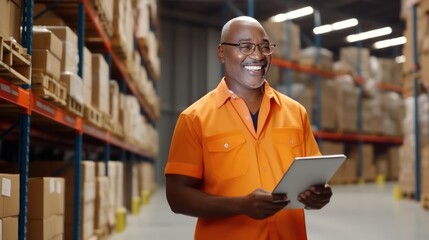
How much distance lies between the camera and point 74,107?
4656mm

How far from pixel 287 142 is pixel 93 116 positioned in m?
3.63

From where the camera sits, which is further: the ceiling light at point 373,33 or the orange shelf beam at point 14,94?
the ceiling light at point 373,33

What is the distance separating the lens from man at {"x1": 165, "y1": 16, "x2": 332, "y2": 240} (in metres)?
→ 2.12

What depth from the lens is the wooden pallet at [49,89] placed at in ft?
12.1

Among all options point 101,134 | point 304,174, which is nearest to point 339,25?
point 101,134

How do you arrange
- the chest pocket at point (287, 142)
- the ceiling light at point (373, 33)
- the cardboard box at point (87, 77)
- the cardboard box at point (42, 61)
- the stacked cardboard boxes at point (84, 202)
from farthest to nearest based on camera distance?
the ceiling light at point (373, 33) < the cardboard box at point (87, 77) < the stacked cardboard boxes at point (84, 202) < the cardboard box at point (42, 61) < the chest pocket at point (287, 142)

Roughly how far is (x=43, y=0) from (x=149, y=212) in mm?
5057

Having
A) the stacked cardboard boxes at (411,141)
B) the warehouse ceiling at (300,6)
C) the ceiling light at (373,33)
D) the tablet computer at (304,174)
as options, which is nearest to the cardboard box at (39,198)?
the tablet computer at (304,174)

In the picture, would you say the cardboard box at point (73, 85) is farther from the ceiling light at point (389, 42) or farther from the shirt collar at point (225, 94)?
the ceiling light at point (389, 42)

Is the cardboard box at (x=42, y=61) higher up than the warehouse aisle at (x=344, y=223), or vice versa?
the cardboard box at (x=42, y=61)

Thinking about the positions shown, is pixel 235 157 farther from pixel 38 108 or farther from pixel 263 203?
pixel 38 108

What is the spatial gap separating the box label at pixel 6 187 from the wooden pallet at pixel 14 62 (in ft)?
1.95

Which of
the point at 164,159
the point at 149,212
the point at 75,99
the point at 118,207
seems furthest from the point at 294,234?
the point at 164,159

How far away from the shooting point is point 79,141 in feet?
16.8
